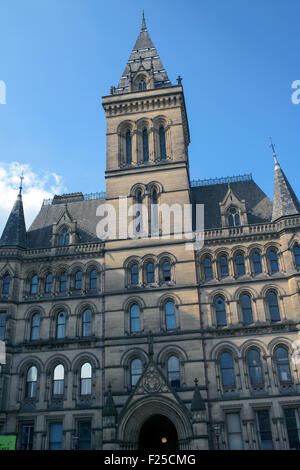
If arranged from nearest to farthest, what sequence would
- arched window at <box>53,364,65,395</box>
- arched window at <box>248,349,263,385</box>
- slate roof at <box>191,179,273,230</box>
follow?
arched window at <box>248,349,263,385</box>, arched window at <box>53,364,65,395</box>, slate roof at <box>191,179,273,230</box>

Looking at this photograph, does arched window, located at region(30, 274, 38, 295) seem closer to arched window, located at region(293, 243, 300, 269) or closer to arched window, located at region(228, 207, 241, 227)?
arched window, located at region(228, 207, 241, 227)

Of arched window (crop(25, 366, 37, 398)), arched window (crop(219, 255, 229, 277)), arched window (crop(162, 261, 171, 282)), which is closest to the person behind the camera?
arched window (crop(25, 366, 37, 398))

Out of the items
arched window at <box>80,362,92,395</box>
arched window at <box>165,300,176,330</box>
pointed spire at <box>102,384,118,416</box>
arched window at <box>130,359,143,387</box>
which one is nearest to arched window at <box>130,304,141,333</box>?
arched window at <box>165,300,176,330</box>

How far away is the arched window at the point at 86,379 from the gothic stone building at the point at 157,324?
9cm

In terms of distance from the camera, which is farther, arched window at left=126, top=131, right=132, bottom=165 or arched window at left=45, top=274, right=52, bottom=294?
arched window at left=126, top=131, right=132, bottom=165

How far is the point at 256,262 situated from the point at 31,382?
16.7 m

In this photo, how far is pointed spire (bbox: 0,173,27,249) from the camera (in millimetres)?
33438

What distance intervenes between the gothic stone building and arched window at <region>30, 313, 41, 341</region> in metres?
0.07

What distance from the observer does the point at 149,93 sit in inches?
1431

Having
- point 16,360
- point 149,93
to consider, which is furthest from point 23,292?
point 149,93

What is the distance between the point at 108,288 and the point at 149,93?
16.0 metres

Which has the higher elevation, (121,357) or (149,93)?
(149,93)

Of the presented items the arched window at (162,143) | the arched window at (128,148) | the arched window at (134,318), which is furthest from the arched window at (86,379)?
the arched window at (162,143)
